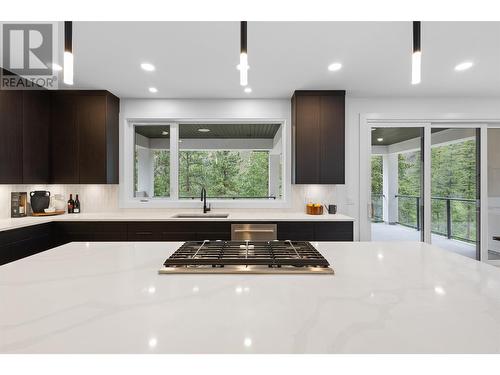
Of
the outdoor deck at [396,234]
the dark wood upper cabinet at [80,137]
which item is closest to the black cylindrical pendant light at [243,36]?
the dark wood upper cabinet at [80,137]

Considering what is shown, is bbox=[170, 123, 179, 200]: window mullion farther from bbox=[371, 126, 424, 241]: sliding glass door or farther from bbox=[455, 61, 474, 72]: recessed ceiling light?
bbox=[455, 61, 474, 72]: recessed ceiling light

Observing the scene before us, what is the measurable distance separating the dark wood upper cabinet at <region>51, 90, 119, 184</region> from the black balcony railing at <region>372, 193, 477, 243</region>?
12.6 ft

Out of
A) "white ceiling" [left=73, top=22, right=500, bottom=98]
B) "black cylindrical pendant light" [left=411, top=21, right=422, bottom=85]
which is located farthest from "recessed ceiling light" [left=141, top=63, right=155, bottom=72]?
"black cylindrical pendant light" [left=411, top=21, right=422, bottom=85]

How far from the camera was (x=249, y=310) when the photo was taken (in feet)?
2.65

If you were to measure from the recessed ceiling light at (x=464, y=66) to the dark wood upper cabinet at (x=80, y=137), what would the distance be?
415 cm

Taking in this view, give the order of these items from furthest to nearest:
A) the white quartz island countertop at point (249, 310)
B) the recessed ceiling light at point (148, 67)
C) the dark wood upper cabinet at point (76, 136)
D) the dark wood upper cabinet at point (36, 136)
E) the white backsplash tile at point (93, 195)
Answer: the white backsplash tile at point (93, 195) < the dark wood upper cabinet at point (76, 136) < the dark wood upper cabinet at point (36, 136) < the recessed ceiling light at point (148, 67) < the white quartz island countertop at point (249, 310)

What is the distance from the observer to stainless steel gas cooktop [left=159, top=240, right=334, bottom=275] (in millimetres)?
1135

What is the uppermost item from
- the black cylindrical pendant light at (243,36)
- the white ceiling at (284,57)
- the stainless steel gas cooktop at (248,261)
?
the white ceiling at (284,57)

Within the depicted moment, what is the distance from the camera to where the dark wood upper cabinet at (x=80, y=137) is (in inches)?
139

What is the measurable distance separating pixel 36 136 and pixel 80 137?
1.50ft

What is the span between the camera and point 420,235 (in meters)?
3.95

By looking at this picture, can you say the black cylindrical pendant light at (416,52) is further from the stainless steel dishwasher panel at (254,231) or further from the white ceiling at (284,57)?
the stainless steel dishwasher panel at (254,231)

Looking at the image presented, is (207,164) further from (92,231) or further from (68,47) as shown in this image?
(68,47)

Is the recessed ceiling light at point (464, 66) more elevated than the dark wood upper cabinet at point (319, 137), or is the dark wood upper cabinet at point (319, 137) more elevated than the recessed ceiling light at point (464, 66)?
the recessed ceiling light at point (464, 66)
